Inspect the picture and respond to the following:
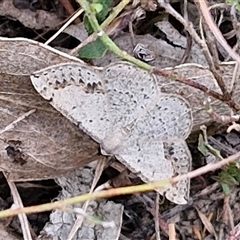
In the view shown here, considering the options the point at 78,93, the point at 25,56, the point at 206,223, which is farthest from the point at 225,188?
the point at 25,56

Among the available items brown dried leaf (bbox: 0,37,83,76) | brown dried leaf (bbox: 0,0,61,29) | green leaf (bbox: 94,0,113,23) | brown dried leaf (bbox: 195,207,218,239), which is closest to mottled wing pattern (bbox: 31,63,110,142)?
brown dried leaf (bbox: 0,37,83,76)

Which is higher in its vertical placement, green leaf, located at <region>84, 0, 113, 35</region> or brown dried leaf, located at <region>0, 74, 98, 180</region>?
green leaf, located at <region>84, 0, 113, 35</region>

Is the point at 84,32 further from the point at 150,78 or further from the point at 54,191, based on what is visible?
the point at 54,191

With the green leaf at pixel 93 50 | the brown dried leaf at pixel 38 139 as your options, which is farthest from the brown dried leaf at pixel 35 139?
the green leaf at pixel 93 50

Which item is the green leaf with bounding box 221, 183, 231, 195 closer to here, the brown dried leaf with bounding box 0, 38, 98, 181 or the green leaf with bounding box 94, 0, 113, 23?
the brown dried leaf with bounding box 0, 38, 98, 181

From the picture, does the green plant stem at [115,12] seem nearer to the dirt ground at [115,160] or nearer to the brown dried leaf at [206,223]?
the dirt ground at [115,160]

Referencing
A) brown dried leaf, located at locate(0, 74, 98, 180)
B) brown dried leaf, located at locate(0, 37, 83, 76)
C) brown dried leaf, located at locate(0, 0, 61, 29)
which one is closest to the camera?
brown dried leaf, located at locate(0, 37, 83, 76)

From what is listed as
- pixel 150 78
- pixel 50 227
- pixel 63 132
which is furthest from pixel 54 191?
pixel 150 78

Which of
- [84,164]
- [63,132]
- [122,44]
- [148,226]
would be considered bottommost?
[148,226]
